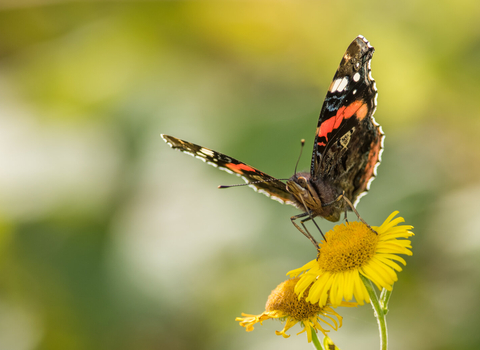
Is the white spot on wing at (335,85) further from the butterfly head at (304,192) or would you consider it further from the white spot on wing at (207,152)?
the white spot on wing at (207,152)

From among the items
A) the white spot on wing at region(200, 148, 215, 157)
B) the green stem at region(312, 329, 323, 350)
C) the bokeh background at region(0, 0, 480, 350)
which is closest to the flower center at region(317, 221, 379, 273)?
the green stem at region(312, 329, 323, 350)

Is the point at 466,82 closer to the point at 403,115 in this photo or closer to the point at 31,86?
the point at 403,115

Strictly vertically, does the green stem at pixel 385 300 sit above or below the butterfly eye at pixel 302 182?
below

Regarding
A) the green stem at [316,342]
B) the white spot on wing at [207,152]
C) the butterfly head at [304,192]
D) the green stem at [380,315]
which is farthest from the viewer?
the white spot on wing at [207,152]

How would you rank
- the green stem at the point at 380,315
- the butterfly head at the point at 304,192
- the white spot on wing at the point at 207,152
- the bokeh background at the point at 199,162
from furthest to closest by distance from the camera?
1. the bokeh background at the point at 199,162
2. the white spot on wing at the point at 207,152
3. the butterfly head at the point at 304,192
4. the green stem at the point at 380,315

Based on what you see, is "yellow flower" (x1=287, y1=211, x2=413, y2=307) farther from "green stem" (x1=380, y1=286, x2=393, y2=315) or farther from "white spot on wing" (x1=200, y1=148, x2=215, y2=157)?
"white spot on wing" (x1=200, y1=148, x2=215, y2=157)

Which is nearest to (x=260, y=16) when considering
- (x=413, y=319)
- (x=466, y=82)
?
(x=466, y=82)

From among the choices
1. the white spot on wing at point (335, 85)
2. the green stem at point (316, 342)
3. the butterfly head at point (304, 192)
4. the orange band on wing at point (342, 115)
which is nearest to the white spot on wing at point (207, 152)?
the butterfly head at point (304, 192)
